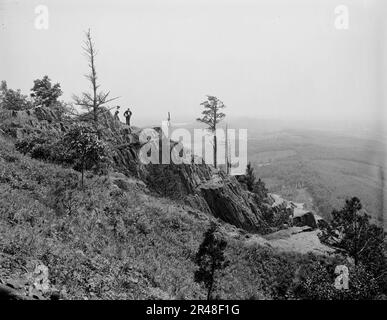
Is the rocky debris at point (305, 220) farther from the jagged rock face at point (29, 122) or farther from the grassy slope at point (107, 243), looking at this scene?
the jagged rock face at point (29, 122)

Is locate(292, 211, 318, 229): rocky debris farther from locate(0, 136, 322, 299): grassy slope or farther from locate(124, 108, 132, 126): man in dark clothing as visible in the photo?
locate(124, 108, 132, 126): man in dark clothing

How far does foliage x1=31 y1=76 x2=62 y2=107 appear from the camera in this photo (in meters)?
44.0

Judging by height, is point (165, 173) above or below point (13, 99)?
below

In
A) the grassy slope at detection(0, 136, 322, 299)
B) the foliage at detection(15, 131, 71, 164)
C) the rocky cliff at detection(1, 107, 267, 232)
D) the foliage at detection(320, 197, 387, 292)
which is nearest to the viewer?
the grassy slope at detection(0, 136, 322, 299)

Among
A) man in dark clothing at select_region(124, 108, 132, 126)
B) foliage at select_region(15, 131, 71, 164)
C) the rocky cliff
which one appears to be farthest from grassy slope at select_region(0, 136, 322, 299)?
man in dark clothing at select_region(124, 108, 132, 126)

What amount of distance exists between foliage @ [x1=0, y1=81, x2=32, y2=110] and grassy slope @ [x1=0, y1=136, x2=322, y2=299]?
3201cm

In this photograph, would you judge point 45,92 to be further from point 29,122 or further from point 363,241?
point 363,241

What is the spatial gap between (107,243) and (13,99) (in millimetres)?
45464

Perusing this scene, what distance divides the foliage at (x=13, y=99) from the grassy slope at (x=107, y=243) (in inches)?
1260

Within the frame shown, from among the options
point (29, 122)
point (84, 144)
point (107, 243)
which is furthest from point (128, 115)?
point (107, 243)

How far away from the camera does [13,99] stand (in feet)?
169
